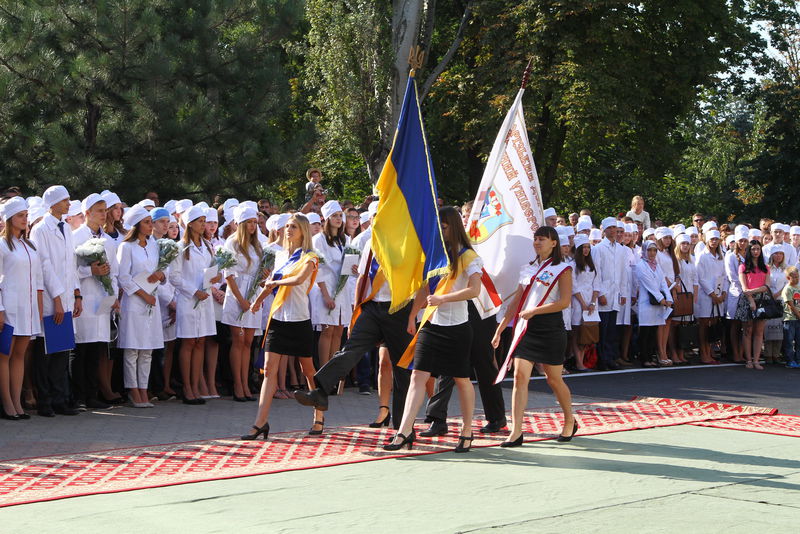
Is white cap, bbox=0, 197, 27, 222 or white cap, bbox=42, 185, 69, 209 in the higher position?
A: white cap, bbox=42, 185, 69, 209

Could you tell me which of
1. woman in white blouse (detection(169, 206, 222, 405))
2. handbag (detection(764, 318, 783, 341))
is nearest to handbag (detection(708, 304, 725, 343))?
handbag (detection(764, 318, 783, 341))

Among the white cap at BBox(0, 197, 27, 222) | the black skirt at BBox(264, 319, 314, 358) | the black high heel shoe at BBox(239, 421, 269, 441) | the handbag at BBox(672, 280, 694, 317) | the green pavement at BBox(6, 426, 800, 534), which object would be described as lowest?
the green pavement at BBox(6, 426, 800, 534)

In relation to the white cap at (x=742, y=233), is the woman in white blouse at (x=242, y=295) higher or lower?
lower

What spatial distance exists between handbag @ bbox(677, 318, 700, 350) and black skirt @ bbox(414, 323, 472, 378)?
9.59 meters

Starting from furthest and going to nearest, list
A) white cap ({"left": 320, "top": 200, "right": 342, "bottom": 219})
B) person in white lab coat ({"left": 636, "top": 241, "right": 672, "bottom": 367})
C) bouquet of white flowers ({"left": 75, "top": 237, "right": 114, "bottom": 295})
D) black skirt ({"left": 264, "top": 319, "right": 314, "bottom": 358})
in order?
person in white lab coat ({"left": 636, "top": 241, "right": 672, "bottom": 367}) < white cap ({"left": 320, "top": 200, "right": 342, "bottom": 219}) < bouquet of white flowers ({"left": 75, "top": 237, "right": 114, "bottom": 295}) < black skirt ({"left": 264, "top": 319, "right": 314, "bottom": 358})

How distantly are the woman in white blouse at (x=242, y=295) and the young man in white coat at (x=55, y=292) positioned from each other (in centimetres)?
179

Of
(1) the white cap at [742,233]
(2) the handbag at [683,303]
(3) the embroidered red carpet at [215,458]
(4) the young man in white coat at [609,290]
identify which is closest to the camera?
(3) the embroidered red carpet at [215,458]

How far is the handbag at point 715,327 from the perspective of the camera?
1838cm

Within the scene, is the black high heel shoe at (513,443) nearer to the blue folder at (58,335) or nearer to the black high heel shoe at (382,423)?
the black high heel shoe at (382,423)

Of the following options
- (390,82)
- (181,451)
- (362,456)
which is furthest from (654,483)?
(390,82)

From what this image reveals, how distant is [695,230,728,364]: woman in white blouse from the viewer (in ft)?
60.0

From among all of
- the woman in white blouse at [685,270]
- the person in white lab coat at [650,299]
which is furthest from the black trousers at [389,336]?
the woman in white blouse at [685,270]

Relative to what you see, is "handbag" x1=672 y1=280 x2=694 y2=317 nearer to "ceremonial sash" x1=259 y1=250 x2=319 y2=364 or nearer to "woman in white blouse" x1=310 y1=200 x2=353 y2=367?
"woman in white blouse" x1=310 y1=200 x2=353 y2=367

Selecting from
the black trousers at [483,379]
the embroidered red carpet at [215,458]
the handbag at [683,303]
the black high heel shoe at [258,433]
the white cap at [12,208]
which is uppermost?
the white cap at [12,208]
